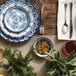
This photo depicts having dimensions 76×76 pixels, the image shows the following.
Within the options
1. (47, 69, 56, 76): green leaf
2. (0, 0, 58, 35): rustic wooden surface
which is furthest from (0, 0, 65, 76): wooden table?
(47, 69, 56, 76): green leaf

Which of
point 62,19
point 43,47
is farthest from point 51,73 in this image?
point 62,19

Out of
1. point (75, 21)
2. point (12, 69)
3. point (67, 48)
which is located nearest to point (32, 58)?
point (12, 69)

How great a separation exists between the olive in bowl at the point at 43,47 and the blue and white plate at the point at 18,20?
69 mm

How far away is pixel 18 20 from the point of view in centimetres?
183

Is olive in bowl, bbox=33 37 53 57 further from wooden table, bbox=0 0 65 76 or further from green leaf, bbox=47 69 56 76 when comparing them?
green leaf, bbox=47 69 56 76

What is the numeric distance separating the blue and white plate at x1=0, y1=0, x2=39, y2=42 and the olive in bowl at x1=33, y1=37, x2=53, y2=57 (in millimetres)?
69

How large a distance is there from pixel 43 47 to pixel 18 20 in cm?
23

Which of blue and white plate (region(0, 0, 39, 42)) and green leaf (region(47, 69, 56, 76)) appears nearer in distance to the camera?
green leaf (region(47, 69, 56, 76))

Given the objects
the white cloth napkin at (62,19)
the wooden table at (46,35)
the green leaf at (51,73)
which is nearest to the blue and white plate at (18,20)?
the wooden table at (46,35)

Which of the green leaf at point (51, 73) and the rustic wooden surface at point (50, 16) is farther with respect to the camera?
the rustic wooden surface at point (50, 16)

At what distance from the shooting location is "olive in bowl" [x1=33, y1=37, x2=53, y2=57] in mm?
1817

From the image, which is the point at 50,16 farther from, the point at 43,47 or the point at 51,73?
the point at 51,73

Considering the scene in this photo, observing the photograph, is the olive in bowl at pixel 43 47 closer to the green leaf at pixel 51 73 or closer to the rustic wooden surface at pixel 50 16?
the rustic wooden surface at pixel 50 16

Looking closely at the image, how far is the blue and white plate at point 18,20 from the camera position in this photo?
1807 mm
